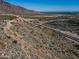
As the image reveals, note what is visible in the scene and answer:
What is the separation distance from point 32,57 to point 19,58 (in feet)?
6.82

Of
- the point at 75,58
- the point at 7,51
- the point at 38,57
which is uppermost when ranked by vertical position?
the point at 7,51

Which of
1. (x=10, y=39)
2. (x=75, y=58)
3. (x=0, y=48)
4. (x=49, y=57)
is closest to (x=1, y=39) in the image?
(x=10, y=39)

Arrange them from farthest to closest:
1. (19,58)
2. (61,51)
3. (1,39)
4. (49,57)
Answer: (61,51), (49,57), (1,39), (19,58)

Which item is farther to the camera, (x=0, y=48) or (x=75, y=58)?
(x=75, y=58)

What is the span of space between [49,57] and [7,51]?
17.1 feet

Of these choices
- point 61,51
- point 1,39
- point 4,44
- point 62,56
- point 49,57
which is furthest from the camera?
point 61,51

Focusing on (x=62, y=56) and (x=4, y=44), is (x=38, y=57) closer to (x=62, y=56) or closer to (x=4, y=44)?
(x=4, y=44)

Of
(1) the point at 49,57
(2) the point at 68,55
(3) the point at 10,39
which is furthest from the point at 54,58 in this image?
(3) the point at 10,39

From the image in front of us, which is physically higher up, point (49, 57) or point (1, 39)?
point (1, 39)

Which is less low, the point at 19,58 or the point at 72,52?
the point at 19,58

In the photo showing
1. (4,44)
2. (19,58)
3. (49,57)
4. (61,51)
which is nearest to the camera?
(19,58)

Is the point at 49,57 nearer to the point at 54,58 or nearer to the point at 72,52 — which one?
the point at 54,58

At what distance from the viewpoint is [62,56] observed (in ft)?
62.4

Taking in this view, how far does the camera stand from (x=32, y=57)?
1402cm
